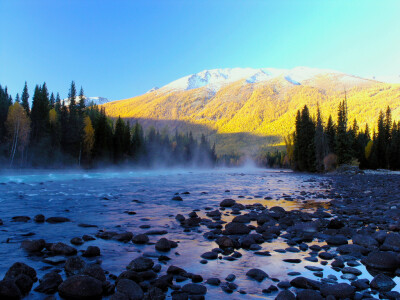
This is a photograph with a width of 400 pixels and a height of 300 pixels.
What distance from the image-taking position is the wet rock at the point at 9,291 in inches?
194

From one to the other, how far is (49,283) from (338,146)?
83278mm

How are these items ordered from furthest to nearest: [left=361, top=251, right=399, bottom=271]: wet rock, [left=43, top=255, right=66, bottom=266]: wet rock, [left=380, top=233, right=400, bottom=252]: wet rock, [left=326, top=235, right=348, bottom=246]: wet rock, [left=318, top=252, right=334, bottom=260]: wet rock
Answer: [left=326, top=235, right=348, bottom=246]: wet rock, [left=380, top=233, right=400, bottom=252]: wet rock, [left=318, top=252, right=334, bottom=260]: wet rock, [left=43, top=255, right=66, bottom=266]: wet rock, [left=361, top=251, right=399, bottom=271]: wet rock

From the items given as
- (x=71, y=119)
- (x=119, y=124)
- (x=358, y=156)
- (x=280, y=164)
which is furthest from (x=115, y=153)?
(x=280, y=164)

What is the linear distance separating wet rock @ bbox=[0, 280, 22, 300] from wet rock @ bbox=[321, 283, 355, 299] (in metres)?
5.59

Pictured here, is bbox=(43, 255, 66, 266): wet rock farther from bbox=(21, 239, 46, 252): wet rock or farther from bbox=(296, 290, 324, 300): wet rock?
bbox=(296, 290, 324, 300): wet rock

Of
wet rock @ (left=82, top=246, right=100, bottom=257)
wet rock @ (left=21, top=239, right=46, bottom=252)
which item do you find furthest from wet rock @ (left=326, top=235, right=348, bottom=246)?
wet rock @ (left=21, top=239, right=46, bottom=252)

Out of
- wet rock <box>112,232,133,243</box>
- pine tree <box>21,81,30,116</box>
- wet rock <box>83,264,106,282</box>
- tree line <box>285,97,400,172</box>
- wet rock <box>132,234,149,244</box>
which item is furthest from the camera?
tree line <box>285,97,400,172</box>

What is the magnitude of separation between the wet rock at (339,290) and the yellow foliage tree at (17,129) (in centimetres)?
6369

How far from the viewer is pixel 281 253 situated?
8.03 m

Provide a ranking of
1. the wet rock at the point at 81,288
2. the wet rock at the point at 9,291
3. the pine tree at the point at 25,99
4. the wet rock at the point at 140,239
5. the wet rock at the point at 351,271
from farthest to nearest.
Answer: the pine tree at the point at 25,99
the wet rock at the point at 140,239
the wet rock at the point at 351,271
the wet rock at the point at 81,288
the wet rock at the point at 9,291

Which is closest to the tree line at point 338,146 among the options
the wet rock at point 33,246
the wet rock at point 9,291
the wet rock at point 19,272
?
the wet rock at point 33,246

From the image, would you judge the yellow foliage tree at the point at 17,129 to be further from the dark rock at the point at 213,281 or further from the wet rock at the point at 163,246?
the dark rock at the point at 213,281

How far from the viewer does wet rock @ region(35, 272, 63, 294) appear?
5.46 meters

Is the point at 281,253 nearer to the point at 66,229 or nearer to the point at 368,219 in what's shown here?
the point at 368,219
